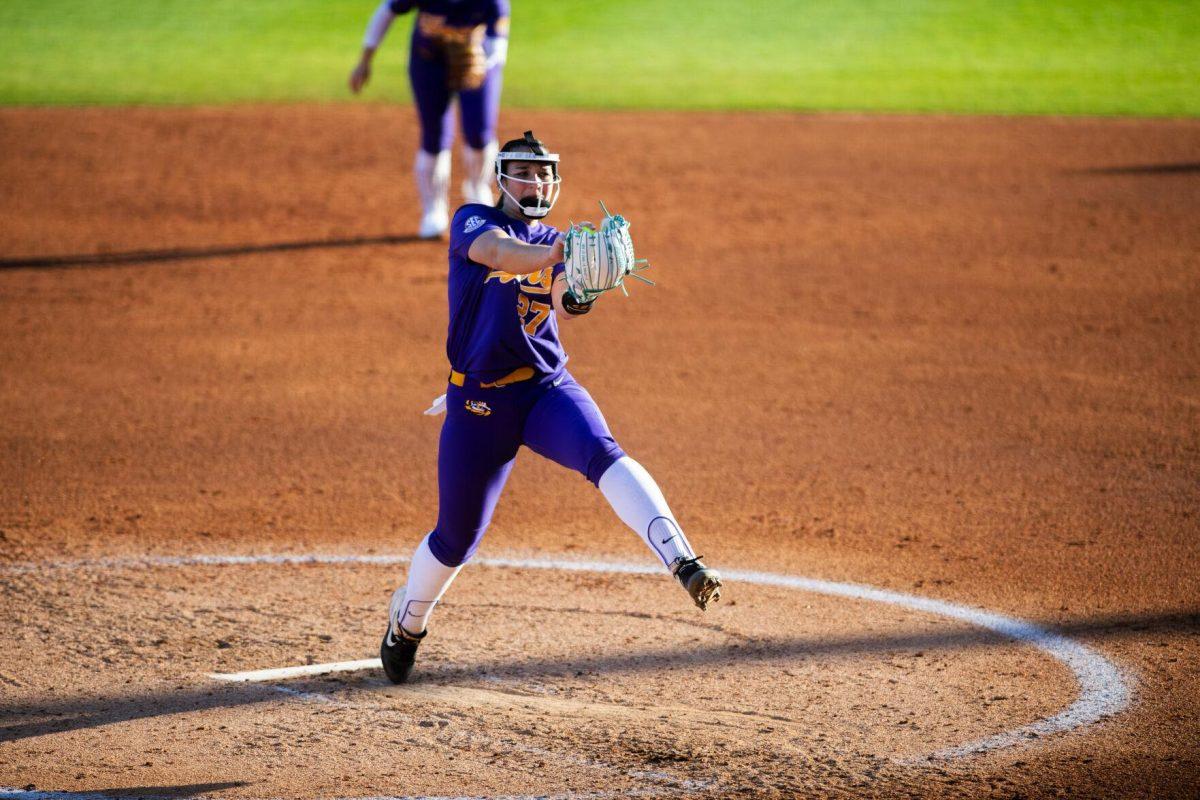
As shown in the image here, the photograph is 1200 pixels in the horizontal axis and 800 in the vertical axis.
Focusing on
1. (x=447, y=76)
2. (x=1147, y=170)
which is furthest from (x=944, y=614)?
(x=1147, y=170)

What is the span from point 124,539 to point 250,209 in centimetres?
658

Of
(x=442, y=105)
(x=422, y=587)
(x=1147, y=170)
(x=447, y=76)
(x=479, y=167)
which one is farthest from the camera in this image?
(x=1147, y=170)

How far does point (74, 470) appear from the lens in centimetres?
731

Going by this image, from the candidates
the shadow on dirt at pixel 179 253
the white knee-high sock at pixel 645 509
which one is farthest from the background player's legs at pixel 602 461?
the shadow on dirt at pixel 179 253

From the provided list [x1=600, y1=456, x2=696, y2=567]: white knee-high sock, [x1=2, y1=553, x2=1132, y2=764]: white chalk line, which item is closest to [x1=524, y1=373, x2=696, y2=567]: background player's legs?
[x1=600, y1=456, x2=696, y2=567]: white knee-high sock

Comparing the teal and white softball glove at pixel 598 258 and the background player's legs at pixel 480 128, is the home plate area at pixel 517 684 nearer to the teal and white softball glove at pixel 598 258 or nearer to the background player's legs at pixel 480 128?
the teal and white softball glove at pixel 598 258

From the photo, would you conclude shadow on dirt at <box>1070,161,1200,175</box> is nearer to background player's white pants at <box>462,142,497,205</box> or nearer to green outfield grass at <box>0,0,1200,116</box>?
green outfield grass at <box>0,0,1200,116</box>

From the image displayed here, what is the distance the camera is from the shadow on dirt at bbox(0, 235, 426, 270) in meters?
11.0

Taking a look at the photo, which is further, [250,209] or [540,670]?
[250,209]

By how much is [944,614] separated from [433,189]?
23.2 feet

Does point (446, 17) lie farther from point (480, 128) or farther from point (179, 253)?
point (179, 253)

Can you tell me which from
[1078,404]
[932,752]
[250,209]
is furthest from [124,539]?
[250,209]

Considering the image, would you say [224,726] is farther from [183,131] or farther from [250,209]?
[183,131]

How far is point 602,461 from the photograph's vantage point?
14.5ft
